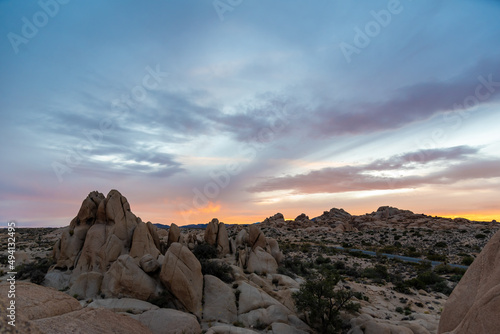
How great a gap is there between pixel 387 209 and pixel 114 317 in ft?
445

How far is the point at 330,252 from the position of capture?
52.7 m

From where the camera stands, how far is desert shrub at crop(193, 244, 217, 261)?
33812 mm

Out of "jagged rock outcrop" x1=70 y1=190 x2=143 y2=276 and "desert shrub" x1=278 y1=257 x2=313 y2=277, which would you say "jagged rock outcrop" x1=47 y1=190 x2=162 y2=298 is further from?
"desert shrub" x1=278 y1=257 x2=313 y2=277

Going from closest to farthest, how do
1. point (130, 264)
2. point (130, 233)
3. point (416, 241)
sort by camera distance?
point (130, 264) < point (130, 233) < point (416, 241)

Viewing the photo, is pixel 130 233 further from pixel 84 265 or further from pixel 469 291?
pixel 469 291

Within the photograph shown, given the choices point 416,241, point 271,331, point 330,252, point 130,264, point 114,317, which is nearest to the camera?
point 114,317

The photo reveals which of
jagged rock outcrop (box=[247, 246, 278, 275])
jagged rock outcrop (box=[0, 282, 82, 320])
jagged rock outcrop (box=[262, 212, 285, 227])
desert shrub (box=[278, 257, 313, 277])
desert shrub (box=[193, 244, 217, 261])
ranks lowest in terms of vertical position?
desert shrub (box=[278, 257, 313, 277])

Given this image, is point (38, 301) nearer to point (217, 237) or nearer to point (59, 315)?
point (59, 315)


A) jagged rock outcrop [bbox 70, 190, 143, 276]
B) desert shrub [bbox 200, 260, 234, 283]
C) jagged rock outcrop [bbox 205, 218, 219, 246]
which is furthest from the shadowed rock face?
jagged rock outcrop [bbox 205, 218, 219, 246]

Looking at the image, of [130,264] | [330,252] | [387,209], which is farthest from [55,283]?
[387,209]

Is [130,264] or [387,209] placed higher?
[387,209]

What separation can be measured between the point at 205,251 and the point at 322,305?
1791 cm

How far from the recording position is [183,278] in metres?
19.9

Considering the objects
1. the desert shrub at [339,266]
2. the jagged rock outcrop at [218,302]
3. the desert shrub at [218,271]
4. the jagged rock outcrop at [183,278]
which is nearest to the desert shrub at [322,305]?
the jagged rock outcrop at [218,302]
